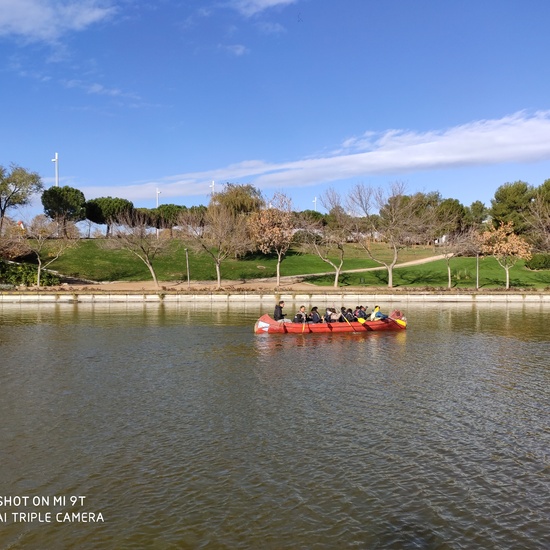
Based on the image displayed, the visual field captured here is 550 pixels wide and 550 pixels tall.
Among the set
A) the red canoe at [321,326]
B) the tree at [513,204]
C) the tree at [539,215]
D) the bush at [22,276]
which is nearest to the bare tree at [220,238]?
the bush at [22,276]

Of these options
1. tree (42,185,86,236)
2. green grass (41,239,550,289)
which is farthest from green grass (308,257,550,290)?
tree (42,185,86,236)

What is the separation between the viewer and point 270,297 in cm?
5606

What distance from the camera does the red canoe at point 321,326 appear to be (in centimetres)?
3403

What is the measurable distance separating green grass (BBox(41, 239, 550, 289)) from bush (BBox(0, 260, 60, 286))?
16.4 ft

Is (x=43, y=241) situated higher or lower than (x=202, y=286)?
higher

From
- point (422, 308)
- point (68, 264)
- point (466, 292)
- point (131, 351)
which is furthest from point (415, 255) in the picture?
point (131, 351)

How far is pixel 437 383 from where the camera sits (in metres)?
21.7

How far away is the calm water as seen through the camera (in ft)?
35.2

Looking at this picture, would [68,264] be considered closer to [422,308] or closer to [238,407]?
[422,308]

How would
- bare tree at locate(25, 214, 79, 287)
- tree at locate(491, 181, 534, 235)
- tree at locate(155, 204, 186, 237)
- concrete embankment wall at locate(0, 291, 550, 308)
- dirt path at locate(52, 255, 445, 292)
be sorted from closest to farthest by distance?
concrete embankment wall at locate(0, 291, 550, 308), dirt path at locate(52, 255, 445, 292), bare tree at locate(25, 214, 79, 287), tree at locate(491, 181, 534, 235), tree at locate(155, 204, 186, 237)

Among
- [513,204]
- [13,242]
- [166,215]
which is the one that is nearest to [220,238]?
[13,242]

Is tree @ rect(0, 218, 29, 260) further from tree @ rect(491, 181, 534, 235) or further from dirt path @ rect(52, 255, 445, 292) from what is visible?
tree @ rect(491, 181, 534, 235)

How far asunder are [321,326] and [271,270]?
43399mm

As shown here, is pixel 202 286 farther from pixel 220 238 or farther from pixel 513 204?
pixel 513 204
